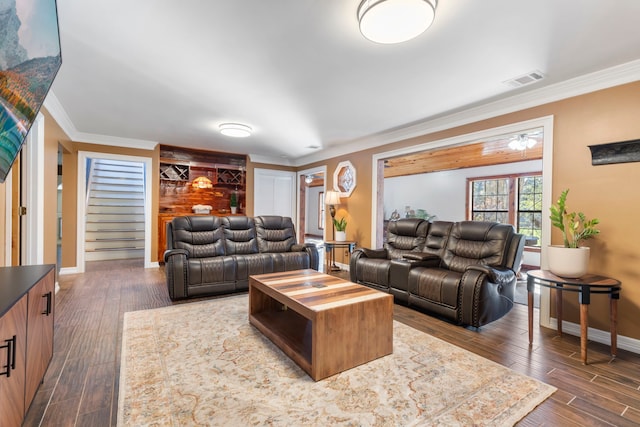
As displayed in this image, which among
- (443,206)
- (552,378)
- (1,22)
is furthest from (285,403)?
(443,206)

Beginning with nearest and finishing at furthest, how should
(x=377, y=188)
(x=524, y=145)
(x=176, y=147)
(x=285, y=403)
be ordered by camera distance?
(x=285, y=403)
(x=524, y=145)
(x=377, y=188)
(x=176, y=147)

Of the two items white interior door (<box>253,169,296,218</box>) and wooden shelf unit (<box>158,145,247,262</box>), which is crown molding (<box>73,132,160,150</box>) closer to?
wooden shelf unit (<box>158,145,247,262</box>)

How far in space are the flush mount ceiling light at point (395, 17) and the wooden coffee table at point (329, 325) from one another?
1.80 meters

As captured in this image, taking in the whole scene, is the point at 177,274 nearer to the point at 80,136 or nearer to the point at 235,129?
the point at 235,129

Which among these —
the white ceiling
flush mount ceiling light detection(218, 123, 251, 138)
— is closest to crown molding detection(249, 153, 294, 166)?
flush mount ceiling light detection(218, 123, 251, 138)

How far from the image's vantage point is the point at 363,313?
210 cm

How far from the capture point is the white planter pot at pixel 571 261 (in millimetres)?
2375

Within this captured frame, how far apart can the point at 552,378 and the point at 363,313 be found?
1.33m

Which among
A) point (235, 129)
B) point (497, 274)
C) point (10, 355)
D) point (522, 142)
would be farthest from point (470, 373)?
point (235, 129)

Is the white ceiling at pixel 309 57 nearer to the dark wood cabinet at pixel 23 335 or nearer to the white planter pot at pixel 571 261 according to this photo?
the white planter pot at pixel 571 261

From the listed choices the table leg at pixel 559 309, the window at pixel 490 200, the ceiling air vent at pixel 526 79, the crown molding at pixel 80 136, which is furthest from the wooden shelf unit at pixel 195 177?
the table leg at pixel 559 309

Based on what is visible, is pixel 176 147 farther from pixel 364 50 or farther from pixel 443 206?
pixel 443 206

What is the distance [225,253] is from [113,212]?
449 centimetres

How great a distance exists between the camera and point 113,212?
6992 millimetres
